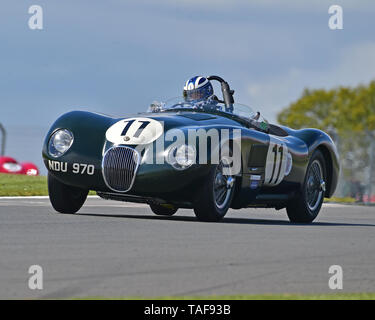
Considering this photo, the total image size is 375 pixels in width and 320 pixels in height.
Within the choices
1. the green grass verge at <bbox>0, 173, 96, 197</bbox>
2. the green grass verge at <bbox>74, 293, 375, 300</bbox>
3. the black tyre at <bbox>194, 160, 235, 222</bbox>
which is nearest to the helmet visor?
the black tyre at <bbox>194, 160, 235, 222</bbox>

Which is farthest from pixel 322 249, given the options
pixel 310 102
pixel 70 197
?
pixel 310 102

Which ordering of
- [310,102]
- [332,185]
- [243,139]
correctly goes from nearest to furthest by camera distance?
[243,139]
[332,185]
[310,102]

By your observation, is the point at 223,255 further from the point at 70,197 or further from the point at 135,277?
the point at 70,197

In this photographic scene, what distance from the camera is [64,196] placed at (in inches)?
453

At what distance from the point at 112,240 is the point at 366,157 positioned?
57.8 feet

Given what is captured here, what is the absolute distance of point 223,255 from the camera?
7.68 m

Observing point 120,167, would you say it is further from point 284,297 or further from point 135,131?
point 284,297

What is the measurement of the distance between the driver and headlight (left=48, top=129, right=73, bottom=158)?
2319 mm

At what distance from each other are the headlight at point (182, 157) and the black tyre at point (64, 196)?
1407 millimetres

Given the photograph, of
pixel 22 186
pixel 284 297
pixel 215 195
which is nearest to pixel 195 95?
pixel 215 195

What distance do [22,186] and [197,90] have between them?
9.56 m

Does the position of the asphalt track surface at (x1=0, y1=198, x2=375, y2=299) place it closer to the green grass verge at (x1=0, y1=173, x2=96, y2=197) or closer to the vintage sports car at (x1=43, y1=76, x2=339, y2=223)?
the vintage sports car at (x1=43, y1=76, x2=339, y2=223)

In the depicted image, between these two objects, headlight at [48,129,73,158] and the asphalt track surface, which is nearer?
the asphalt track surface

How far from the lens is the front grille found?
34.5 ft
